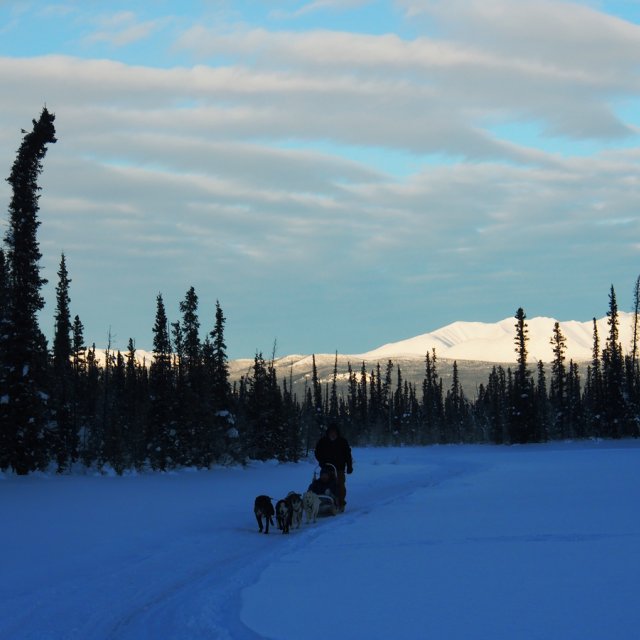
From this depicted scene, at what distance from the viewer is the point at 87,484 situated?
24953 mm

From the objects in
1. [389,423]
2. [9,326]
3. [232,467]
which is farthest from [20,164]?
[389,423]

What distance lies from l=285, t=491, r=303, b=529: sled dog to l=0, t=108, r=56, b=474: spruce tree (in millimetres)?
14030

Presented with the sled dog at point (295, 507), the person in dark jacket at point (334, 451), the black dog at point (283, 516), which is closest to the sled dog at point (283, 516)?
the black dog at point (283, 516)

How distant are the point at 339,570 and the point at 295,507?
6165mm

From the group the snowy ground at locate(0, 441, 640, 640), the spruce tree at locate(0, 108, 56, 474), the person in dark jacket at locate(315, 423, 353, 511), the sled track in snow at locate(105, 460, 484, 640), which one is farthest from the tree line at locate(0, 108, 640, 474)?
the sled track in snow at locate(105, 460, 484, 640)

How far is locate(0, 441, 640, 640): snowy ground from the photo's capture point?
6891 millimetres

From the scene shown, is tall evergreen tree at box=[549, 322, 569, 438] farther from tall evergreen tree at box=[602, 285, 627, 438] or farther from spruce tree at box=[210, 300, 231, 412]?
spruce tree at box=[210, 300, 231, 412]

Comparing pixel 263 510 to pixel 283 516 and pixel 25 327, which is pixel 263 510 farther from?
pixel 25 327

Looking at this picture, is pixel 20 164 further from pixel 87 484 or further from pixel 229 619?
pixel 229 619

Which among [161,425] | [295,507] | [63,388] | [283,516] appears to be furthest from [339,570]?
[63,388]

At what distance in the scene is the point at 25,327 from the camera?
89.5 ft

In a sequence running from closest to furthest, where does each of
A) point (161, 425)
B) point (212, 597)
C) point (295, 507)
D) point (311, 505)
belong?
1. point (212, 597)
2. point (295, 507)
3. point (311, 505)
4. point (161, 425)

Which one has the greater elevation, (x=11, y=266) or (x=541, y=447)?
(x=11, y=266)

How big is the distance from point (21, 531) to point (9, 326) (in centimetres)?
1438
